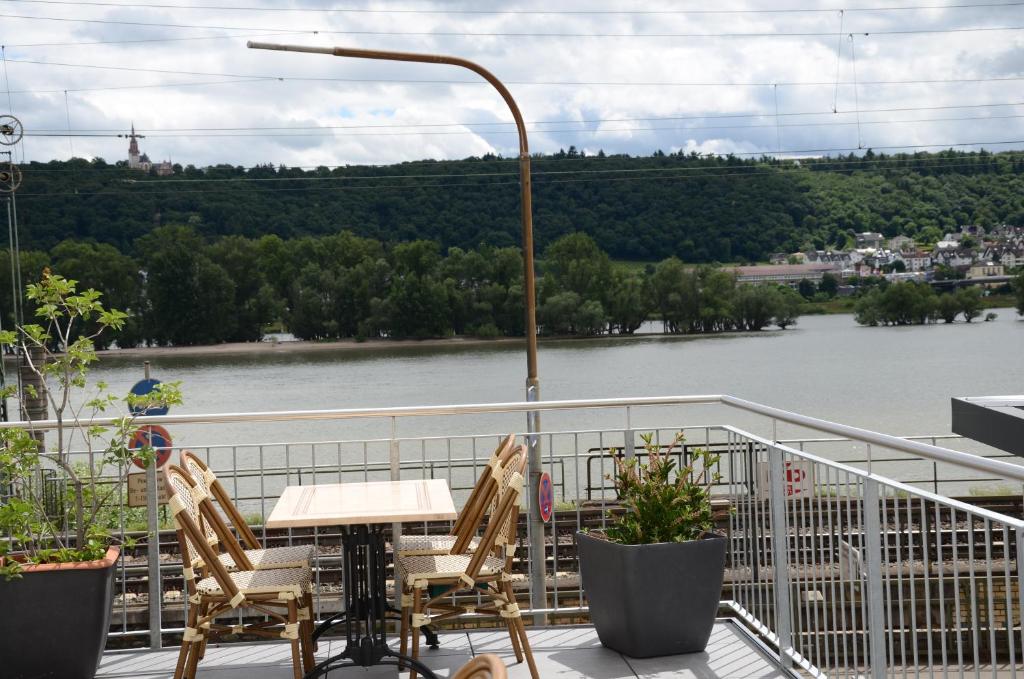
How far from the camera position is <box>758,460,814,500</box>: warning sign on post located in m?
4.19

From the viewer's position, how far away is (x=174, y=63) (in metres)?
71.9

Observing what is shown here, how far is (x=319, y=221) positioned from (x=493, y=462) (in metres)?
55.3

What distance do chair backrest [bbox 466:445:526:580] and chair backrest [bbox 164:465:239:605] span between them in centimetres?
90

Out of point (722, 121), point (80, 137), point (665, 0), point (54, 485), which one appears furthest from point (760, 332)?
point (54, 485)

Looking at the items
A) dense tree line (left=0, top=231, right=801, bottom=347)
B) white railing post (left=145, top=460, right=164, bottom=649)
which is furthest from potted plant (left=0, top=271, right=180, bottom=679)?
dense tree line (left=0, top=231, right=801, bottom=347)

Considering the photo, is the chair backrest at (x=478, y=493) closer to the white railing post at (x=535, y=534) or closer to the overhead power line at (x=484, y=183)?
the white railing post at (x=535, y=534)

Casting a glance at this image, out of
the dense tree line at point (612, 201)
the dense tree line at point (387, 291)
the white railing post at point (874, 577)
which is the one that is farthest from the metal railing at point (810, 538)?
the dense tree line at point (387, 291)

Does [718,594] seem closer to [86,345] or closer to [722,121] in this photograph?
[86,345]

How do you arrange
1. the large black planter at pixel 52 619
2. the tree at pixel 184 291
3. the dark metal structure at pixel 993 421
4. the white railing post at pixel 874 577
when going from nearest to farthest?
the white railing post at pixel 874 577, the large black planter at pixel 52 619, the dark metal structure at pixel 993 421, the tree at pixel 184 291

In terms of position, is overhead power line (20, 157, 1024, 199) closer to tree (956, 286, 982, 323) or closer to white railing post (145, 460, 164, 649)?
tree (956, 286, 982, 323)

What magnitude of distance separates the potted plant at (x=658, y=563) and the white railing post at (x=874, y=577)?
1.12 meters

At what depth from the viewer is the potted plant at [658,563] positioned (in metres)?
4.60

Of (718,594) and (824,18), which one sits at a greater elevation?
(824,18)

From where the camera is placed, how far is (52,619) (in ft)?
14.3
